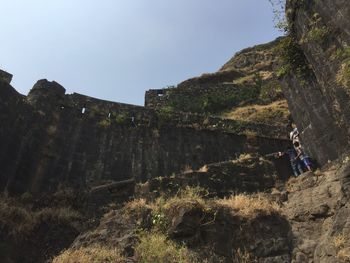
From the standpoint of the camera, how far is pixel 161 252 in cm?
915

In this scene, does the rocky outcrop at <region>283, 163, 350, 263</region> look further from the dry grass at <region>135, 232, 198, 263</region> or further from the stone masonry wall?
the stone masonry wall

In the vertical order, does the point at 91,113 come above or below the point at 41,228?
above

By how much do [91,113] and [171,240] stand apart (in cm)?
824

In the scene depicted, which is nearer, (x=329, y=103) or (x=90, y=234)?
(x=90, y=234)

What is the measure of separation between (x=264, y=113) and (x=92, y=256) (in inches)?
717

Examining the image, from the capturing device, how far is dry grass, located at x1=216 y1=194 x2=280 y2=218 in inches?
403

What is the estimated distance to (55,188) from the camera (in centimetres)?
1463

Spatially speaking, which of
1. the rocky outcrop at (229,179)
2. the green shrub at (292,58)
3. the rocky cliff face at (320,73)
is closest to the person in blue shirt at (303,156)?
the rocky cliff face at (320,73)

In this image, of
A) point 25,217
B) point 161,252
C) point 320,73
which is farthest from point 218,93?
point 161,252

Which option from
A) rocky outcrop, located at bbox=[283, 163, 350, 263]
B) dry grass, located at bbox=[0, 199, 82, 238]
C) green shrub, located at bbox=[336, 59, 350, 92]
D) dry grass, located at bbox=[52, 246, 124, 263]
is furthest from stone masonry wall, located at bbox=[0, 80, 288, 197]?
green shrub, located at bbox=[336, 59, 350, 92]

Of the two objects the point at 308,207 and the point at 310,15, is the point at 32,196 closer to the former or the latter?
the point at 308,207

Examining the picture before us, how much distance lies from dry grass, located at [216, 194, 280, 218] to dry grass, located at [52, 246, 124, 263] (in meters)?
2.62

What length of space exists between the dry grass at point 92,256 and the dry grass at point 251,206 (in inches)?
103

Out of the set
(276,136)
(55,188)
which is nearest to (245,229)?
(55,188)
